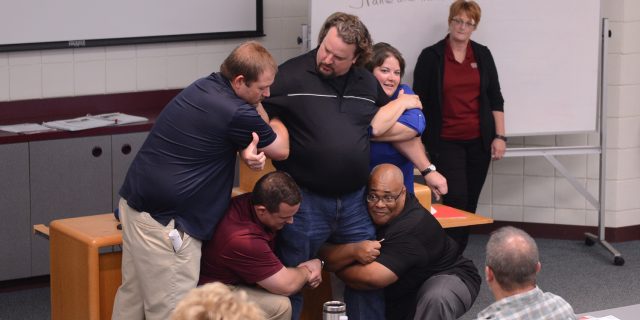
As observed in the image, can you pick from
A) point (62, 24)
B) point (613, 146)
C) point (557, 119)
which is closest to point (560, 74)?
point (557, 119)

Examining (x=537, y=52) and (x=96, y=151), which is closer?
(x=96, y=151)

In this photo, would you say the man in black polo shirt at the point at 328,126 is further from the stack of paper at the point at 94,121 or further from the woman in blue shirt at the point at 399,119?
the stack of paper at the point at 94,121

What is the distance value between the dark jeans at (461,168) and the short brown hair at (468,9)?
0.69 meters

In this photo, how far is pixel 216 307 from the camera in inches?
104

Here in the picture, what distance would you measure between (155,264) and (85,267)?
1.32ft

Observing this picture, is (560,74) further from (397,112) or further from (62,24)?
(62,24)

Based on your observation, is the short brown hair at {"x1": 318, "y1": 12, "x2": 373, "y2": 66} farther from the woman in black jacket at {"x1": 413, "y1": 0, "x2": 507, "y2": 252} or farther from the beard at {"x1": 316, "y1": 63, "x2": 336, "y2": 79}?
the woman in black jacket at {"x1": 413, "y1": 0, "x2": 507, "y2": 252}

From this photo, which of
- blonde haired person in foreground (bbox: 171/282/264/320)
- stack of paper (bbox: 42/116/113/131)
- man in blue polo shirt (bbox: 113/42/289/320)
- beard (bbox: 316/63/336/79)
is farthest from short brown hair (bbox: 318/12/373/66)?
stack of paper (bbox: 42/116/113/131)

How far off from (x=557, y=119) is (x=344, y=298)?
7.93ft

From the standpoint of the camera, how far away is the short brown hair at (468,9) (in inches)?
234

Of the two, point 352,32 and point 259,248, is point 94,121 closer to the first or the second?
point 259,248

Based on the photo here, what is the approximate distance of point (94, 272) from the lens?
4195mm

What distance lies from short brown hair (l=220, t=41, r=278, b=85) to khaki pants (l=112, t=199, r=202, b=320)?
23.9 inches

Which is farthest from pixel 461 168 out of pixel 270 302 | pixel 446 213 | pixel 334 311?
pixel 334 311
